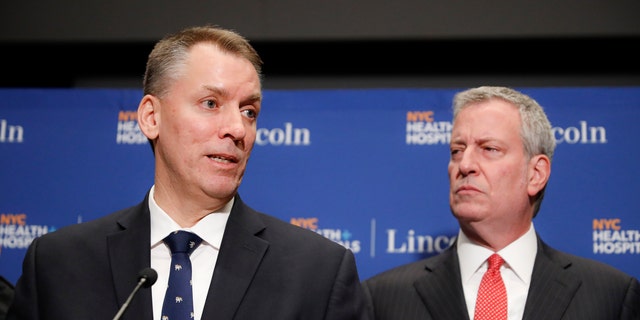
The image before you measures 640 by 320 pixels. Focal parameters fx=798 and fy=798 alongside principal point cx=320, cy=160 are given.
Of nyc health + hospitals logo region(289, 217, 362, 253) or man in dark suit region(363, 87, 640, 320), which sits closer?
man in dark suit region(363, 87, 640, 320)

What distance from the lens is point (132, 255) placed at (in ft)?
6.64

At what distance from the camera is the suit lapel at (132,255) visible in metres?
1.92

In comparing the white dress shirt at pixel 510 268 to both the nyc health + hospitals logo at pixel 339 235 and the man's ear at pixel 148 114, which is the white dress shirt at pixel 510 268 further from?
the man's ear at pixel 148 114

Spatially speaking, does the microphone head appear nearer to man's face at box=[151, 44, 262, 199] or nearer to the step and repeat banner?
man's face at box=[151, 44, 262, 199]

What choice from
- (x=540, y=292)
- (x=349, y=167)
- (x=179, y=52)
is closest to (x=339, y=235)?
(x=349, y=167)

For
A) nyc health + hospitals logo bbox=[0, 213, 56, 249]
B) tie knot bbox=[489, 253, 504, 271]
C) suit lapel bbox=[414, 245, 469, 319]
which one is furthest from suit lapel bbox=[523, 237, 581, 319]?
nyc health + hospitals logo bbox=[0, 213, 56, 249]

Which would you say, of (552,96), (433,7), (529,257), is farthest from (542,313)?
(433,7)

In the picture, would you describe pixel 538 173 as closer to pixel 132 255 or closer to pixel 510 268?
pixel 510 268

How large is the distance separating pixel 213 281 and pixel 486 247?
3.81ft

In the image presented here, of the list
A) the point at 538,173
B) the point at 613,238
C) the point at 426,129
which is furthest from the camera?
the point at 426,129

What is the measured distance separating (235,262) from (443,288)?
0.91 metres

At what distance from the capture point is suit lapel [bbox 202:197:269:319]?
74.9 inches

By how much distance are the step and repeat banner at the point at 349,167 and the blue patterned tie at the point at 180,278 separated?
56.9 inches

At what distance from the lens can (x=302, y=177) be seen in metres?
3.52
